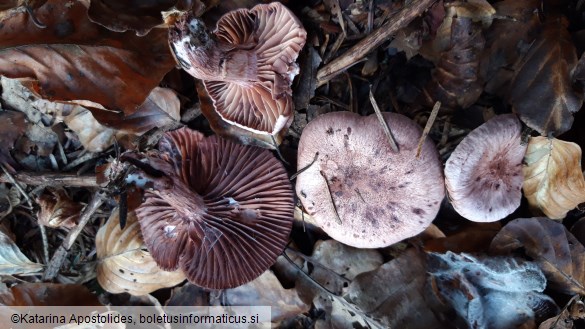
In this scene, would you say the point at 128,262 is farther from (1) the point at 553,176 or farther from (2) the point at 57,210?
(1) the point at 553,176

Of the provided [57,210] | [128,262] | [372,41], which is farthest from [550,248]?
[57,210]

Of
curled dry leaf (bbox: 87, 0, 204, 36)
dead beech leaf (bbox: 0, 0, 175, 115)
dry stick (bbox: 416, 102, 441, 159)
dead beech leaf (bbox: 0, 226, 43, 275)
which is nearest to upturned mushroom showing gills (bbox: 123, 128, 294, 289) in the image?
dead beech leaf (bbox: 0, 0, 175, 115)

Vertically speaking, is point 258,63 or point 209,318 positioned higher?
point 258,63

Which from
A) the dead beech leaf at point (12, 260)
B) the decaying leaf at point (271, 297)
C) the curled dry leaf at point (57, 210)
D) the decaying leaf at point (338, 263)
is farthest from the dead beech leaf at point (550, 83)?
the dead beech leaf at point (12, 260)

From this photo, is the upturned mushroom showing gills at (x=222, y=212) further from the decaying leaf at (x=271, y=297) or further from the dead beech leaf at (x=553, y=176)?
the dead beech leaf at (x=553, y=176)

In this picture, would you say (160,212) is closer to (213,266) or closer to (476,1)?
(213,266)

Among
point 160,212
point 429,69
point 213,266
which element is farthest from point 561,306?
point 160,212
